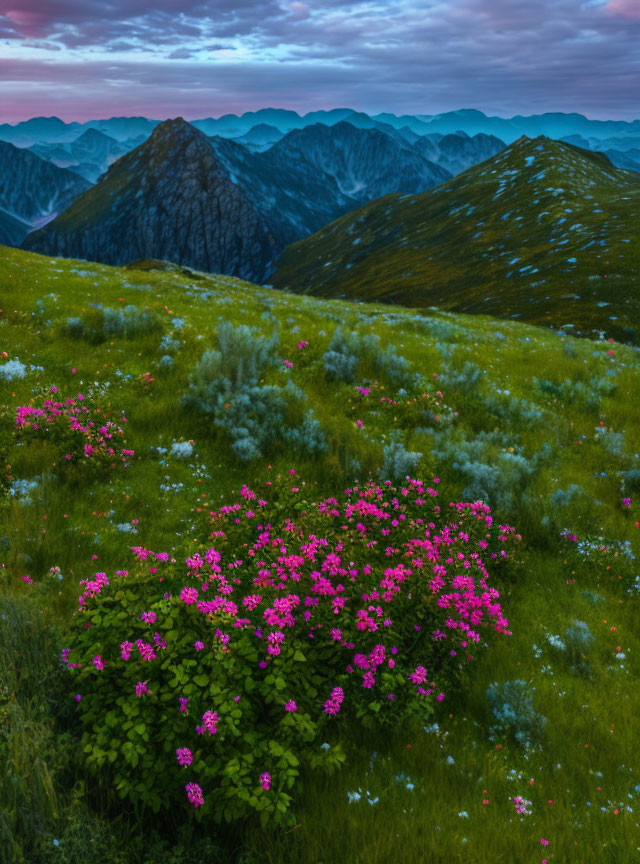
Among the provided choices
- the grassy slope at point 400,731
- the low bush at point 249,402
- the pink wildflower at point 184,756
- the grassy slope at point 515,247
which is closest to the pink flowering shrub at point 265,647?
the pink wildflower at point 184,756

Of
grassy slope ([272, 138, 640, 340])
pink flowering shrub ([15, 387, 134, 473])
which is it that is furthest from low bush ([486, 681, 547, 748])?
grassy slope ([272, 138, 640, 340])

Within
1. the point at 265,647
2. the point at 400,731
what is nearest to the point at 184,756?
the point at 265,647

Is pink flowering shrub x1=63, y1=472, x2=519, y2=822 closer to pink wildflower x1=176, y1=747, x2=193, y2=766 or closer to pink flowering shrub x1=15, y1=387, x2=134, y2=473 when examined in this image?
pink wildflower x1=176, y1=747, x2=193, y2=766

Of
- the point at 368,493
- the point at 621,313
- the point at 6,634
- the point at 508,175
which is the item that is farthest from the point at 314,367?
the point at 508,175

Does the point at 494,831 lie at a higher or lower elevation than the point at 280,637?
lower

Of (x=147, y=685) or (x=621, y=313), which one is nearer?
(x=147, y=685)

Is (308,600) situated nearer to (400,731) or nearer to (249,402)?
(400,731)

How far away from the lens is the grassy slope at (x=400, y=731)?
11.3 ft

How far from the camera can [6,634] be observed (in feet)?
14.4

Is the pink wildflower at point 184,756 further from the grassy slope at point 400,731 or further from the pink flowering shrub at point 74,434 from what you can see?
the pink flowering shrub at point 74,434

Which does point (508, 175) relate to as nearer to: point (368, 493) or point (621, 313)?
point (621, 313)

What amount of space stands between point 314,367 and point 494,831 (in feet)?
32.9

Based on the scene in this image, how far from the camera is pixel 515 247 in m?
100

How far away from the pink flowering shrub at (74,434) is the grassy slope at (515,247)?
5967cm
